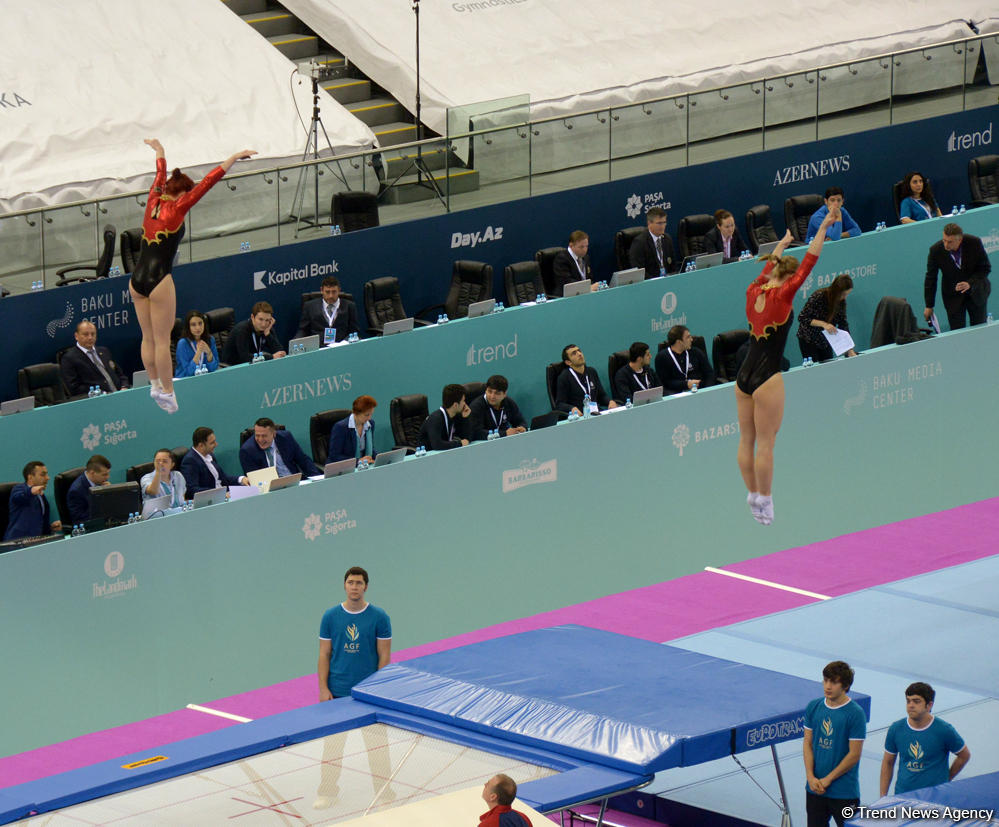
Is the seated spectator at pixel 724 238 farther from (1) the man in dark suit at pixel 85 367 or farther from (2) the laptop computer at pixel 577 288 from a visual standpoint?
(1) the man in dark suit at pixel 85 367

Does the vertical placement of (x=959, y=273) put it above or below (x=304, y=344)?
above

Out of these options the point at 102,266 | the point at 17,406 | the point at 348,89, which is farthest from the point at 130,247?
the point at 348,89

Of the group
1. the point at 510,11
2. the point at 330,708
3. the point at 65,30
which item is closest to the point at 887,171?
the point at 510,11

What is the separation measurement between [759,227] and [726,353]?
230cm

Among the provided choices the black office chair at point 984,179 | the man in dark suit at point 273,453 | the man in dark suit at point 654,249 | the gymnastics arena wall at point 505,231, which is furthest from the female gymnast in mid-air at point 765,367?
the black office chair at point 984,179

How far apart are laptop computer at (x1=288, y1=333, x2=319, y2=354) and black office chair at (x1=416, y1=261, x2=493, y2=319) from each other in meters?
1.63

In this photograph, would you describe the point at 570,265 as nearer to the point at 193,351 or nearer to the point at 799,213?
the point at 799,213

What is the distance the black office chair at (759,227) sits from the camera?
51.0 feet

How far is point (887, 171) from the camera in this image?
1697cm

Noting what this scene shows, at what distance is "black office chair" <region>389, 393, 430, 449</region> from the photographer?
1247 centimetres

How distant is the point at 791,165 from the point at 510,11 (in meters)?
4.45

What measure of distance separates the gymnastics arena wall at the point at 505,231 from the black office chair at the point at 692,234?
0.69m

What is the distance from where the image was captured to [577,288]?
544 inches

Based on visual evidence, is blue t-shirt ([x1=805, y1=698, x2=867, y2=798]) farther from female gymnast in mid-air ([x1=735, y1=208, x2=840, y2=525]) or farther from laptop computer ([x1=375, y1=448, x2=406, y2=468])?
laptop computer ([x1=375, y1=448, x2=406, y2=468])
